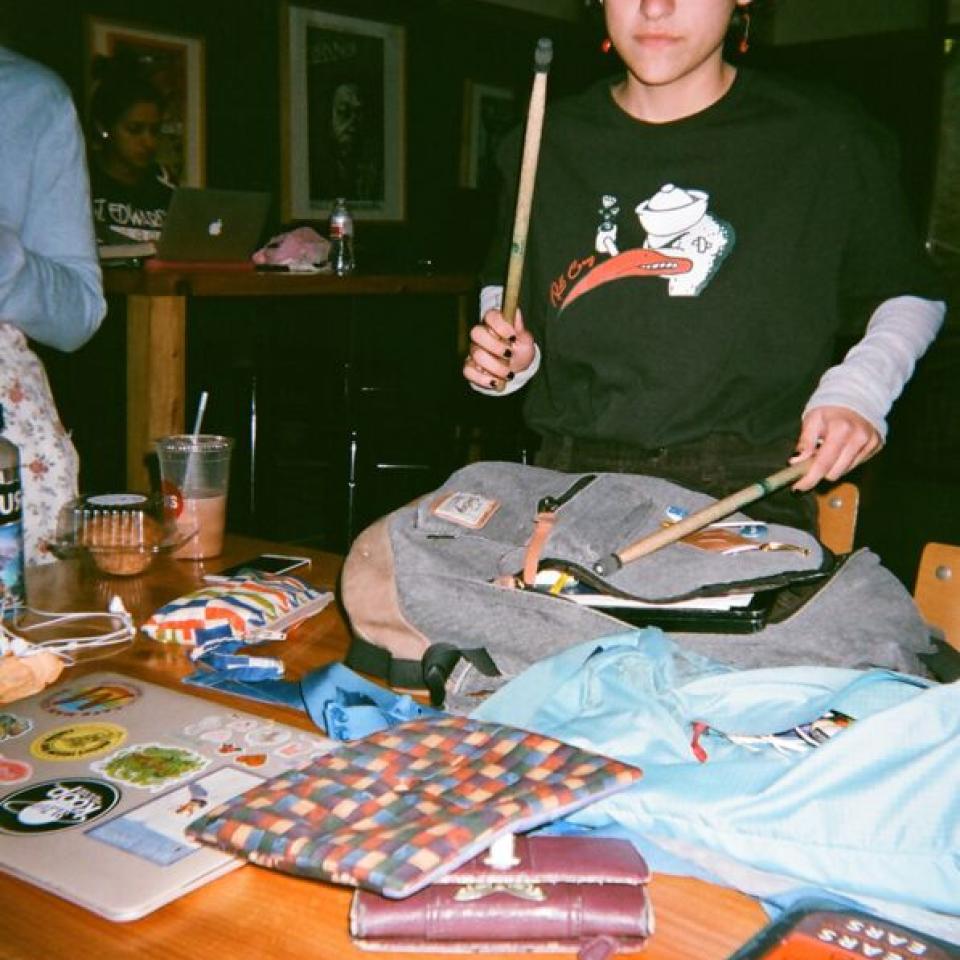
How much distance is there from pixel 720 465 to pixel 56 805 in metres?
0.88

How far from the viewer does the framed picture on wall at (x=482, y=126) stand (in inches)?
216

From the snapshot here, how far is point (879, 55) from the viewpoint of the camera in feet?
17.5

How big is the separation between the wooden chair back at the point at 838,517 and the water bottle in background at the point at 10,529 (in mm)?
1041

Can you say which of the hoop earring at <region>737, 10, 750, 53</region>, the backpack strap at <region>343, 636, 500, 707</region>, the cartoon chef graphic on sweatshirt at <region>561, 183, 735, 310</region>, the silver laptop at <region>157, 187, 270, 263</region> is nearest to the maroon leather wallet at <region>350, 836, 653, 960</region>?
the backpack strap at <region>343, 636, 500, 707</region>

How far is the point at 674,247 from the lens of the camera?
4.47ft

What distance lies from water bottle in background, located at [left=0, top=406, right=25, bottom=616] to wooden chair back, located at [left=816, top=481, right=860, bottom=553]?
1041 millimetres

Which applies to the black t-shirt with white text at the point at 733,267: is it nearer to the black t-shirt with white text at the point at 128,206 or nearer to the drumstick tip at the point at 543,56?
the drumstick tip at the point at 543,56

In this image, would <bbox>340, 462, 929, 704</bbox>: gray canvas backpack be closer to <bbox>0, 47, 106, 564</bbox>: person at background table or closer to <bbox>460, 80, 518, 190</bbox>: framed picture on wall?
<bbox>0, 47, 106, 564</bbox>: person at background table

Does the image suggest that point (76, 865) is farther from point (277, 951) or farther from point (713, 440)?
point (713, 440)

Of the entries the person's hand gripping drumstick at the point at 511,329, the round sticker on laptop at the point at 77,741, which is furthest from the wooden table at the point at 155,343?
the round sticker on laptop at the point at 77,741

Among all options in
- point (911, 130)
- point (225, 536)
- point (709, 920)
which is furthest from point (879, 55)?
point (709, 920)

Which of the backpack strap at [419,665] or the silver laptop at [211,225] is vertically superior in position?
the silver laptop at [211,225]

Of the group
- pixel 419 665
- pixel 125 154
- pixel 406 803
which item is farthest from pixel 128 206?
pixel 406 803

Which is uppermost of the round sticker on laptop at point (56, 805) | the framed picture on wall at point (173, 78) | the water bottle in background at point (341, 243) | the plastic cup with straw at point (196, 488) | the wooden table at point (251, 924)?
the framed picture on wall at point (173, 78)
